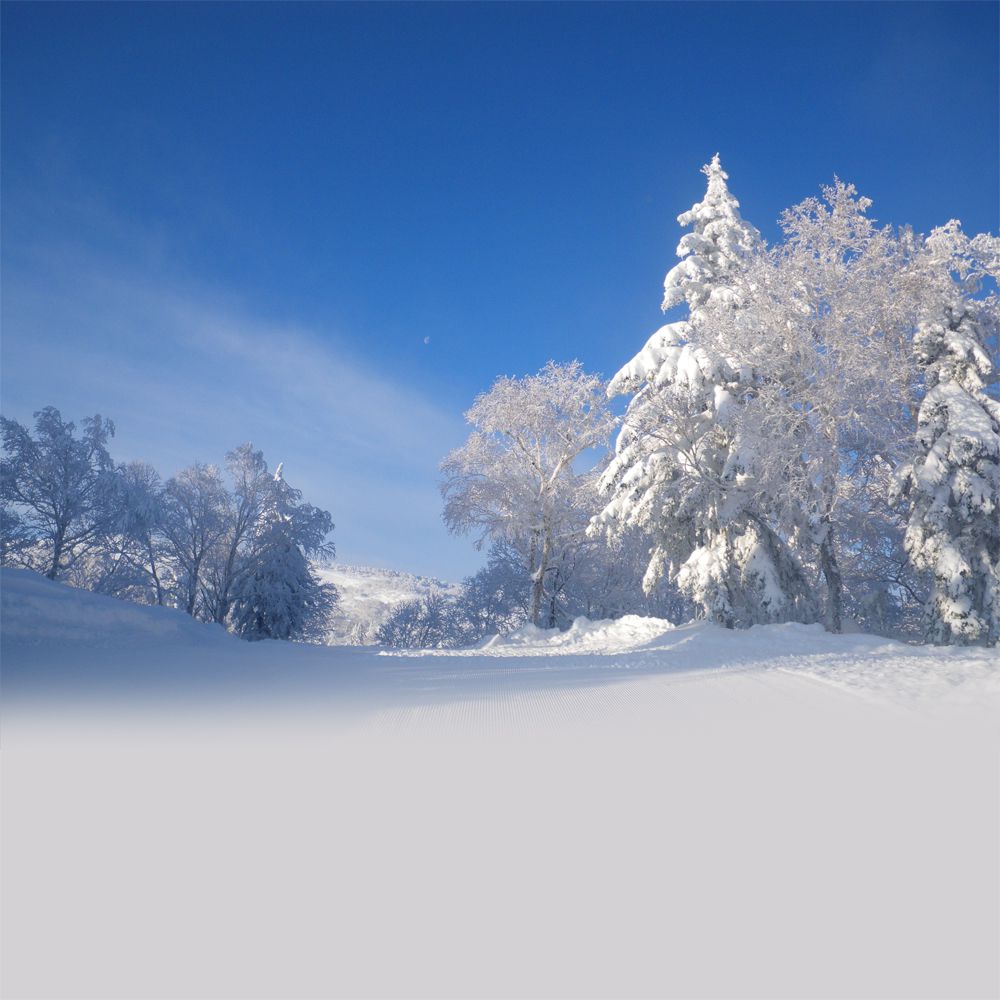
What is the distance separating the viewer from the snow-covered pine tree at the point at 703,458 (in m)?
16.0

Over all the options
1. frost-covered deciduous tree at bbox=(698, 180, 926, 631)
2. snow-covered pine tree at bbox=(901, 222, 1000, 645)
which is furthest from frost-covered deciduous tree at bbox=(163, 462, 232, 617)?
snow-covered pine tree at bbox=(901, 222, 1000, 645)

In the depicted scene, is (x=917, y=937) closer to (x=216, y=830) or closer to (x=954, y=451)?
(x=216, y=830)

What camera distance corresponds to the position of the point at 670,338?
17281 millimetres

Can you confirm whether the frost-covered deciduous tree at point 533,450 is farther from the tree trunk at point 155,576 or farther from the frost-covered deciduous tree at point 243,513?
the tree trunk at point 155,576

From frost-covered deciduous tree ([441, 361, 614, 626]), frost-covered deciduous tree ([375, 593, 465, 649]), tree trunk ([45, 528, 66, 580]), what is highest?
frost-covered deciduous tree ([441, 361, 614, 626])

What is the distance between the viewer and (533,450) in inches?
944

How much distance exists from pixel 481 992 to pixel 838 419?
13606 millimetres

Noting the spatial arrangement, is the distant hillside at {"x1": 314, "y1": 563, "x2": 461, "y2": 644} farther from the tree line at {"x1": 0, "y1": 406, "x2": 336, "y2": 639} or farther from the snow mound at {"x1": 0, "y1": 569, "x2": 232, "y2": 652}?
the snow mound at {"x1": 0, "y1": 569, "x2": 232, "y2": 652}

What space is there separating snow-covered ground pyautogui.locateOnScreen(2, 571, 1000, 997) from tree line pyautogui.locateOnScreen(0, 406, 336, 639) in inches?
904

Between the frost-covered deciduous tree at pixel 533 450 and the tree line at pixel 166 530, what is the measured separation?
430 inches

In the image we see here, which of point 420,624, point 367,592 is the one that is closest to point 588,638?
point 420,624

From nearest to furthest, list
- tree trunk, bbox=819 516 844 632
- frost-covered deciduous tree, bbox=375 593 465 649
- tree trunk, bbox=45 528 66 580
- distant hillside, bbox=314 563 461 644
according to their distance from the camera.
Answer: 1. tree trunk, bbox=819 516 844 632
2. tree trunk, bbox=45 528 66 580
3. frost-covered deciduous tree, bbox=375 593 465 649
4. distant hillside, bbox=314 563 461 644

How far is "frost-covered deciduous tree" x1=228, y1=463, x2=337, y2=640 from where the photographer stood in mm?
28828

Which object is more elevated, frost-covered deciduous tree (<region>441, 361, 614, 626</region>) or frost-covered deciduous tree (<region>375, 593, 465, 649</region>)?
frost-covered deciduous tree (<region>441, 361, 614, 626</region>)
